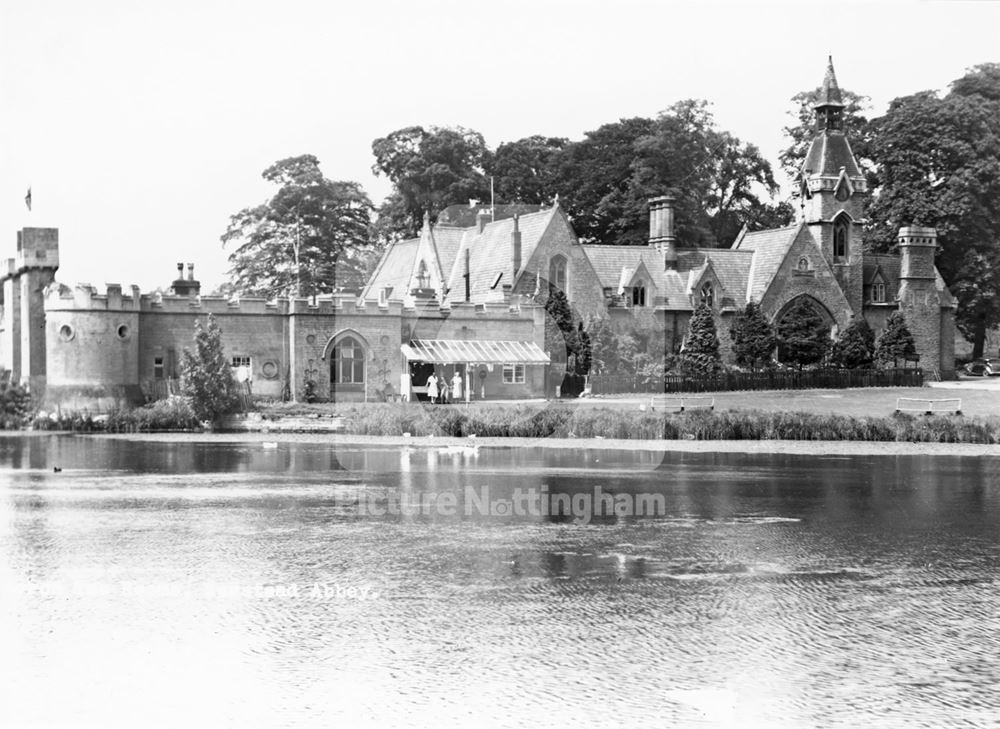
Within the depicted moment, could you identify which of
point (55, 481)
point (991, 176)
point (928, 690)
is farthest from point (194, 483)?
point (991, 176)

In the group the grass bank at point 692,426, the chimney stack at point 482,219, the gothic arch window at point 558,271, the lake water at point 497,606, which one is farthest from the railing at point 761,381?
the lake water at point 497,606

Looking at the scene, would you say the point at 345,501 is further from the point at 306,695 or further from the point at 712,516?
the point at 306,695

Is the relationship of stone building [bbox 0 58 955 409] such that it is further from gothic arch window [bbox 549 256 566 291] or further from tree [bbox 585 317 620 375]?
tree [bbox 585 317 620 375]

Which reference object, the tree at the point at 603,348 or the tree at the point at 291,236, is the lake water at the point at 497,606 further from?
the tree at the point at 291,236

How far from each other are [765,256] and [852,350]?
779 centimetres

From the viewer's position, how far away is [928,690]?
33.0 feet

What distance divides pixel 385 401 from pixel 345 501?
2873cm

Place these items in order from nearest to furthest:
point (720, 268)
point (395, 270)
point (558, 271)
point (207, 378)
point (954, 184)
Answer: point (207, 378) < point (558, 271) < point (720, 268) < point (395, 270) < point (954, 184)

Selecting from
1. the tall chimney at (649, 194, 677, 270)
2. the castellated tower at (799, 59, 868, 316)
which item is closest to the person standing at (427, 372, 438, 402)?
the tall chimney at (649, 194, 677, 270)

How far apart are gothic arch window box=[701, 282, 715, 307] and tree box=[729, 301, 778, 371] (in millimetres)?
2716

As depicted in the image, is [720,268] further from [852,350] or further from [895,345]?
[895,345]

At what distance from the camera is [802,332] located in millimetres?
62125

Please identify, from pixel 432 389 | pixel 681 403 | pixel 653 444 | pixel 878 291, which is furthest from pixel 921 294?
pixel 653 444

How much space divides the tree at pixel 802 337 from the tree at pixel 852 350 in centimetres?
61
